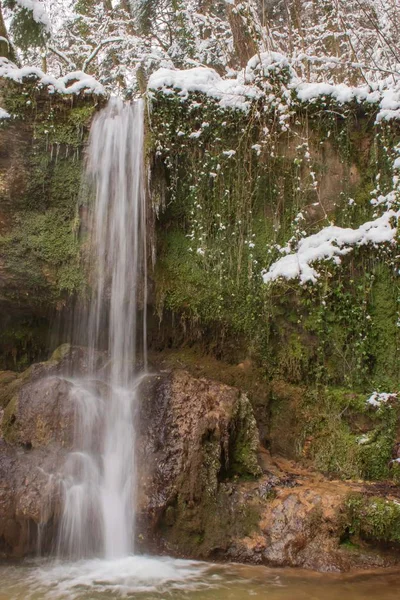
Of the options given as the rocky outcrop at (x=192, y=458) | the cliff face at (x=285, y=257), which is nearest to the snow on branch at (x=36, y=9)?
the cliff face at (x=285, y=257)

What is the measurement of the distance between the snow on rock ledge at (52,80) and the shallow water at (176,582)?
18.9 ft

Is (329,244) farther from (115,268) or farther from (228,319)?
(115,268)

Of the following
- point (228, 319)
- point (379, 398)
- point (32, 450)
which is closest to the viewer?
point (32, 450)

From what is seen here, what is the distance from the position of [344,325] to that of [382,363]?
627 millimetres

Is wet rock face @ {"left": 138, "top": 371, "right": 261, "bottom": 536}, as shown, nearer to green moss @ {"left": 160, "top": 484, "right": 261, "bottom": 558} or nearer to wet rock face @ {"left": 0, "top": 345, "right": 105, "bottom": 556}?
green moss @ {"left": 160, "top": 484, "right": 261, "bottom": 558}

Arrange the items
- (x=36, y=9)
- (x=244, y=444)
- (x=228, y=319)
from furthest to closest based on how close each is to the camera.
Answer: (x=36, y=9) → (x=228, y=319) → (x=244, y=444)

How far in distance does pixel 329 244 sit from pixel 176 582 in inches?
156

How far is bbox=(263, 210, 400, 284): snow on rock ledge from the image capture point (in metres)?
5.83

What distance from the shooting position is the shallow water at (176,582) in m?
3.64

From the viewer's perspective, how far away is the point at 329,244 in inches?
233

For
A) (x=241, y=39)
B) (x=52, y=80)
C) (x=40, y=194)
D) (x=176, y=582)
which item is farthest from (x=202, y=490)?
(x=241, y=39)

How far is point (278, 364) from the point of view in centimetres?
612

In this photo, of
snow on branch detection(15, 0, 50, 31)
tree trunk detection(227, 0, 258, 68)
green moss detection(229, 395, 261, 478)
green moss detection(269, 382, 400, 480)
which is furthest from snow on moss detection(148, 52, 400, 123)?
green moss detection(229, 395, 261, 478)

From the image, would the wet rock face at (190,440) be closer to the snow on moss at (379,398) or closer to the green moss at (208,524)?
the green moss at (208,524)
